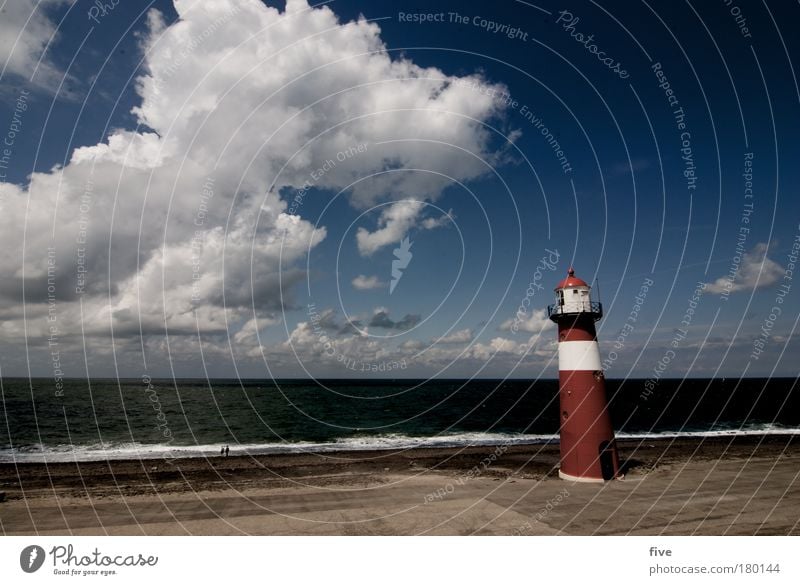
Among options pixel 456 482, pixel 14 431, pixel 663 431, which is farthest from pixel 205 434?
pixel 663 431

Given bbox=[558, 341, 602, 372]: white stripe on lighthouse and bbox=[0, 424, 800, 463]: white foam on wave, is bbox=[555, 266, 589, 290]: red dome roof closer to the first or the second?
bbox=[558, 341, 602, 372]: white stripe on lighthouse

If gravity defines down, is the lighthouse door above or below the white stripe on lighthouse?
below

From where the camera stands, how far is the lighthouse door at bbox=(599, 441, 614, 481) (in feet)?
60.3

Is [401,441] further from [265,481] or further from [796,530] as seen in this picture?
[796,530]
